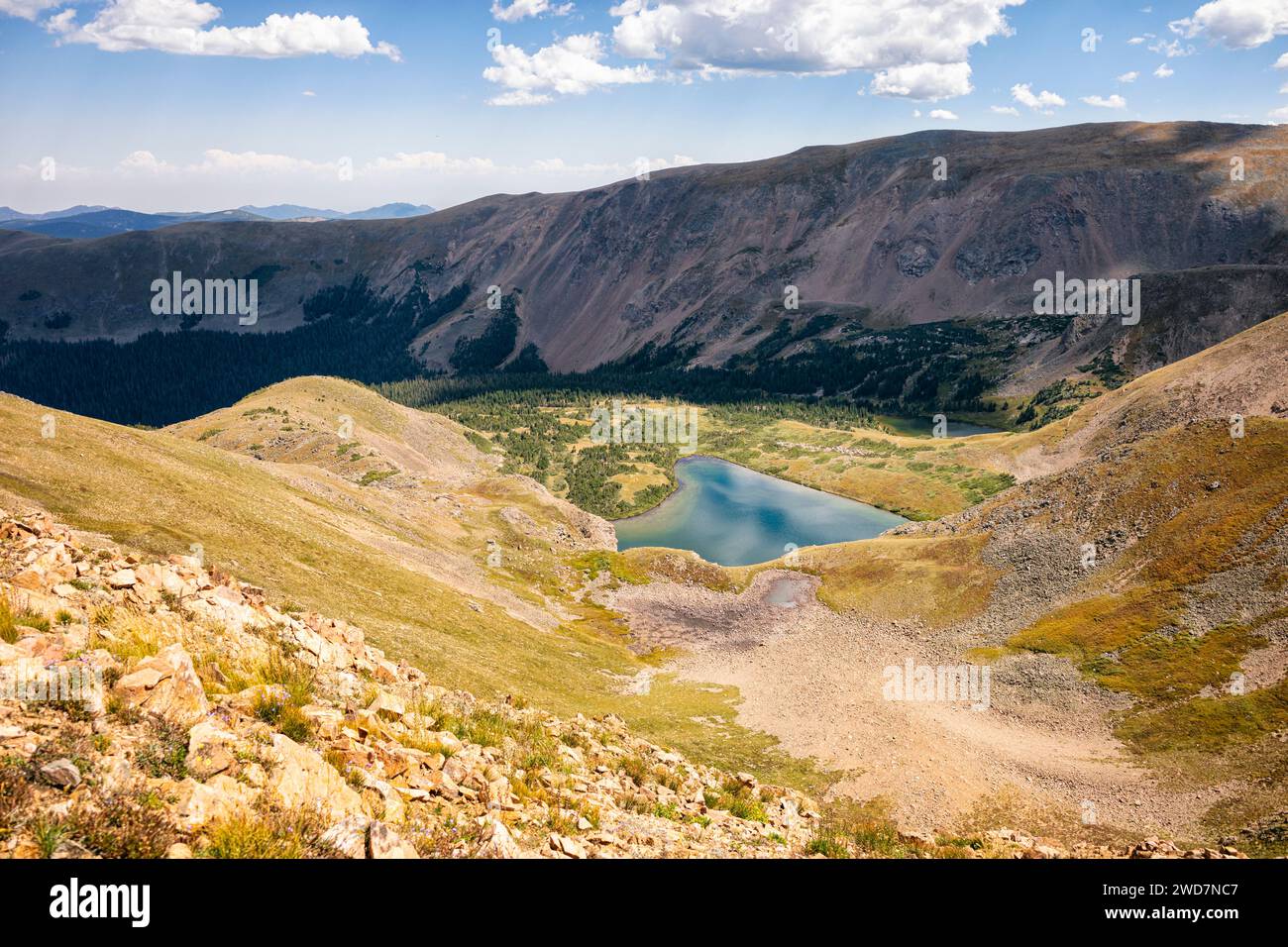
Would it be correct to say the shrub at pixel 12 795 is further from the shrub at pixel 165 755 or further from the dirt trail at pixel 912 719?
the dirt trail at pixel 912 719

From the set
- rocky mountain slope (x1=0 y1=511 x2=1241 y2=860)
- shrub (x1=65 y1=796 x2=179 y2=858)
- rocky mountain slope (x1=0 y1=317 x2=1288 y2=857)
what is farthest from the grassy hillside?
shrub (x1=65 y1=796 x2=179 y2=858)

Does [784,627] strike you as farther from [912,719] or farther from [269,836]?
[269,836]

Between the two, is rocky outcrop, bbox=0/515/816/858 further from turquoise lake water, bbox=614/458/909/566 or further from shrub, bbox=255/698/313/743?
turquoise lake water, bbox=614/458/909/566

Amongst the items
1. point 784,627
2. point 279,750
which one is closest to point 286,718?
point 279,750

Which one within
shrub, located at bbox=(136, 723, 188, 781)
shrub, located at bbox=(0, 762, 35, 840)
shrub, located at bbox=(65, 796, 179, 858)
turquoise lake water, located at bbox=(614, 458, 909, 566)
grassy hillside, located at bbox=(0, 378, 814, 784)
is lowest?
turquoise lake water, located at bbox=(614, 458, 909, 566)
